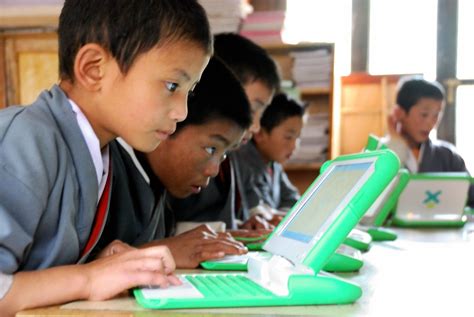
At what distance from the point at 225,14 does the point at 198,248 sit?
2.27 m

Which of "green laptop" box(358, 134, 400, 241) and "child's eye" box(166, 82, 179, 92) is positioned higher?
"child's eye" box(166, 82, 179, 92)

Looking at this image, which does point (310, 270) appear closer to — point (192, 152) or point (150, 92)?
point (150, 92)

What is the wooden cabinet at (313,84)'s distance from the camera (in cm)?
353

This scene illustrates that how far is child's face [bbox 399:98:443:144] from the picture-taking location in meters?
3.29

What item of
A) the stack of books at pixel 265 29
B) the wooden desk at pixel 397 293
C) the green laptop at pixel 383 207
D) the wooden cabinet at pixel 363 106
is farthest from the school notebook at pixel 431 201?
the wooden cabinet at pixel 363 106

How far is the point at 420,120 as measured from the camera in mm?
3295

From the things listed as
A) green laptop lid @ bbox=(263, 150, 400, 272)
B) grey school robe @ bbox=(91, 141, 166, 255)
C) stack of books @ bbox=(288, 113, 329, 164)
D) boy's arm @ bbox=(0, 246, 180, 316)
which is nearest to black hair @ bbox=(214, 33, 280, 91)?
grey school robe @ bbox=(91, 141, 166, 255)

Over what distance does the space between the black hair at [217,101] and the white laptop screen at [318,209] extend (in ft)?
1.57

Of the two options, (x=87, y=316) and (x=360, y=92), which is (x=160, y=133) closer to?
(x=87, y=316)

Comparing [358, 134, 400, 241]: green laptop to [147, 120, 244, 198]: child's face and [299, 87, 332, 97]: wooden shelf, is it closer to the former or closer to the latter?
[147, 120, 244, 198]: child's face

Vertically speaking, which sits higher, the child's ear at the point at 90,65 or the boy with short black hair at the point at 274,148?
the child's ear at the point at 90,65

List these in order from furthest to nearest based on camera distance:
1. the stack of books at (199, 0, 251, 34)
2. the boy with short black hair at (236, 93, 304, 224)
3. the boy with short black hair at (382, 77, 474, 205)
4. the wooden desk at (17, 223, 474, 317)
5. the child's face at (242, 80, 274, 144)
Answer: the boy with short black hair at (382, 77, 474, 205), the stack of books at (199, 0, 251, 34), the boy with short black hair at (236, 93, 304, 224), the child's face at (242, 80, 274, 144), the wooden desk at (17, 223, 474, 317)

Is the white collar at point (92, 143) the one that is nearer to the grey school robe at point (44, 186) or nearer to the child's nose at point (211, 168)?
the grey school robe at point (44, 186)

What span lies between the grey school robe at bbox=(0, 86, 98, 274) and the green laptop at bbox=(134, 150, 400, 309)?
0.47 feet
